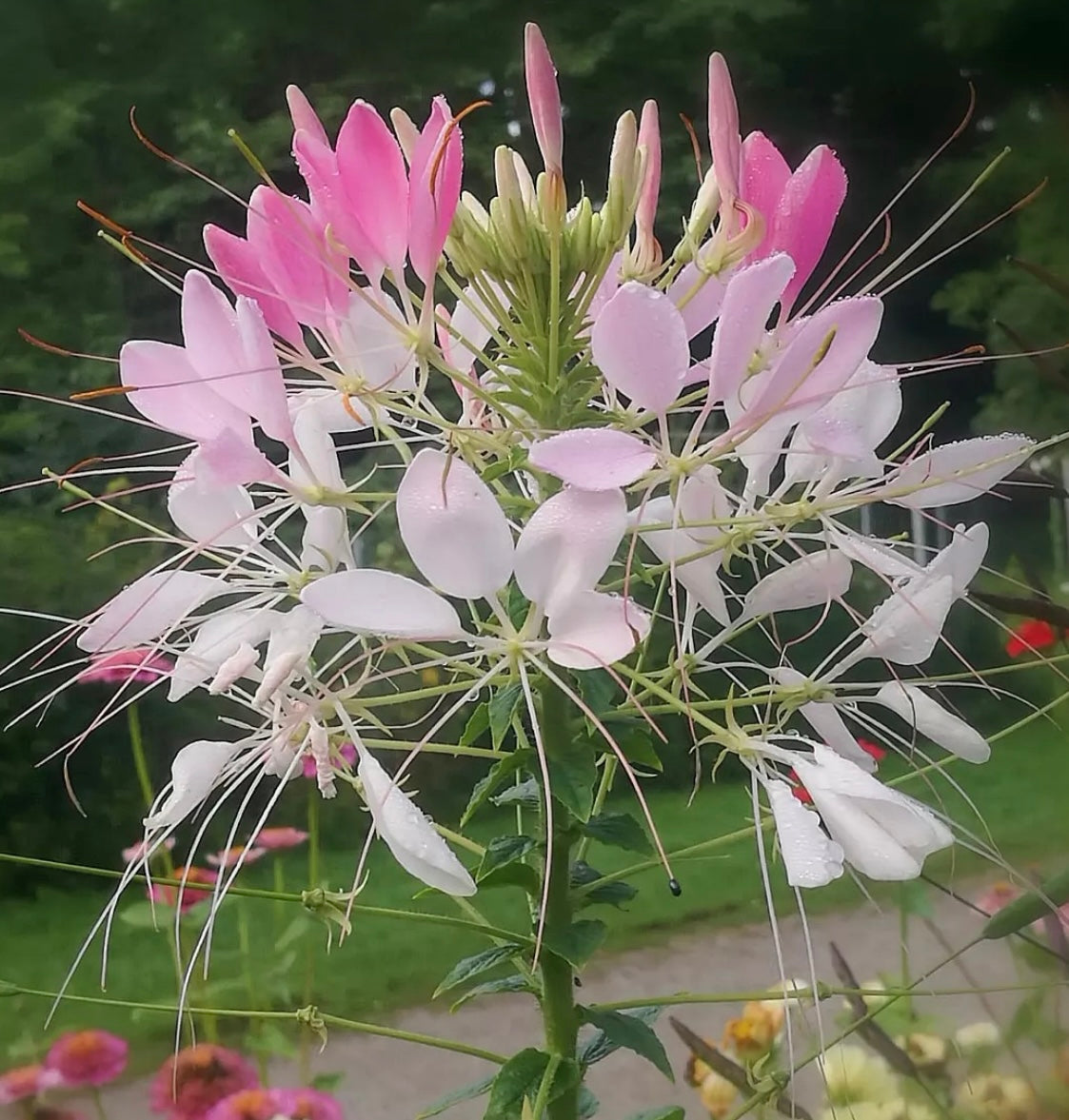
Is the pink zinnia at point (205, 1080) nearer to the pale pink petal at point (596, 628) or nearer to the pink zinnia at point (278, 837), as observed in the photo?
the pink zinnia at point (278, 837)

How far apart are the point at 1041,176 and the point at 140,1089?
1.21 metres

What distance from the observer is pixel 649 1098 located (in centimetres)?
102

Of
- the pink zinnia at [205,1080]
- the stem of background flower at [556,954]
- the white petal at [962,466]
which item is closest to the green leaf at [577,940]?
the stem of background flower at [556,954]

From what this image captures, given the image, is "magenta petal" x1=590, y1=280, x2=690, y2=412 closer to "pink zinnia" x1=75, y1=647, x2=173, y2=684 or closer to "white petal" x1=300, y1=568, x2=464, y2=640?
"white petal" x1=300, y1=568, x2=464, y2=640

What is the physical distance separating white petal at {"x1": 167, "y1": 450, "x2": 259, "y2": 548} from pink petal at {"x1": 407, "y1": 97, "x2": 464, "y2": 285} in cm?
11

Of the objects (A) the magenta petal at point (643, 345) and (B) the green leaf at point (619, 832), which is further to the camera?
(B) the green leaf at point (619, 832)

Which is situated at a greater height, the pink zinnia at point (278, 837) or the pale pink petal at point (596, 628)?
the pale pink petal at point (596, 628)

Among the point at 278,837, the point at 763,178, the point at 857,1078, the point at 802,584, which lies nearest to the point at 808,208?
the point at 763,178

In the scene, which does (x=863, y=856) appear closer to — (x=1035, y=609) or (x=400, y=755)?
(x=1035, y=609)

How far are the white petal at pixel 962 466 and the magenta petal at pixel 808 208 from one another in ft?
0.26

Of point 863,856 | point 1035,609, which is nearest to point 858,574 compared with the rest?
point 1035,609

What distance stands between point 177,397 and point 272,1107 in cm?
70

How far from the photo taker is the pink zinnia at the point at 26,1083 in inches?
37.0

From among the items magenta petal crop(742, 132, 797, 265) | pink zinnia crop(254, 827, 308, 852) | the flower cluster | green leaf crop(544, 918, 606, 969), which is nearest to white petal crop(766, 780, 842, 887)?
the flower cluster
